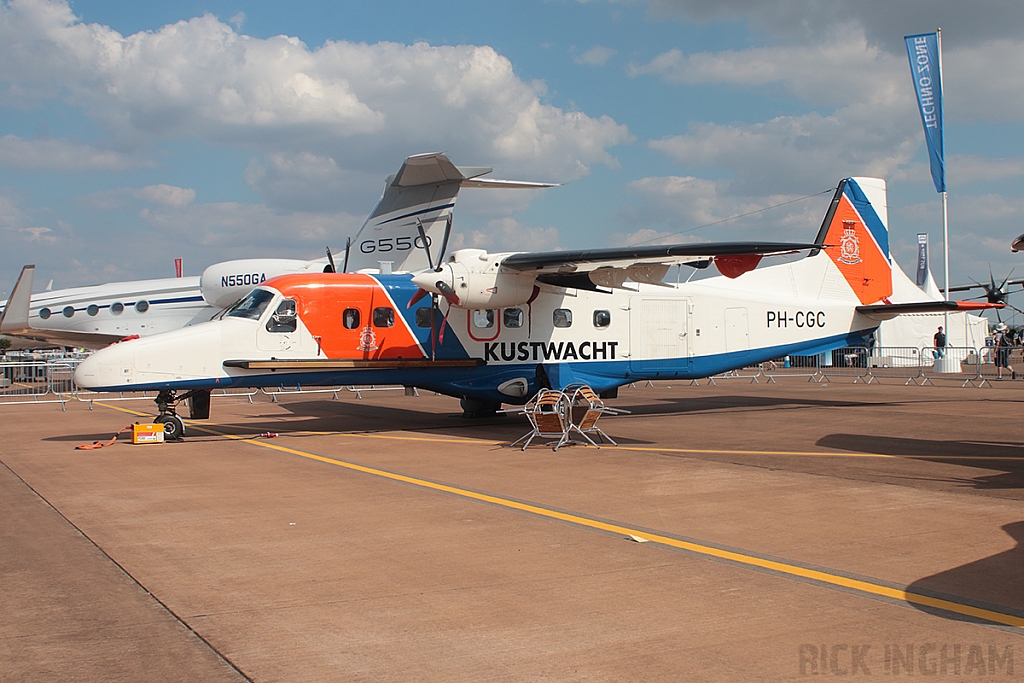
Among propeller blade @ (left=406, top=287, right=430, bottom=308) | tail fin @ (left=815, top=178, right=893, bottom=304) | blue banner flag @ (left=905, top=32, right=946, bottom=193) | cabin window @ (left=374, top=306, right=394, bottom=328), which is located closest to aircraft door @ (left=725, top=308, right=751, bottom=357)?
tail fin @ (left=815, top=178, right=893, bottom=304)

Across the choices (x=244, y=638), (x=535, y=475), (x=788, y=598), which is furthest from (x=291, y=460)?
(x=788, y=598)

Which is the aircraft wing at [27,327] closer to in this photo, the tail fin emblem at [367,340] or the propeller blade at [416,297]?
the tail fin emblem at [367,340]

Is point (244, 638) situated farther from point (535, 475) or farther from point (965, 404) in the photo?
point (965, 404)

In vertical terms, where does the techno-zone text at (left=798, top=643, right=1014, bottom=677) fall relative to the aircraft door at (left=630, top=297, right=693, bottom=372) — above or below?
below

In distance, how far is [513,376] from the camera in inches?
613

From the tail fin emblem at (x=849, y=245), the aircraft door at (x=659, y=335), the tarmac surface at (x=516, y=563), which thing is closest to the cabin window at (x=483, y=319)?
the aircraft door at (x=659, y=335)

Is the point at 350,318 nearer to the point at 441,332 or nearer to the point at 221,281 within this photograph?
the point at 441,332

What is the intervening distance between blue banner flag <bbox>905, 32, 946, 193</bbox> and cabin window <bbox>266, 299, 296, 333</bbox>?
79.5 ft

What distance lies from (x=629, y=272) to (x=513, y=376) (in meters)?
3.03

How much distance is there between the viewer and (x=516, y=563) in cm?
579

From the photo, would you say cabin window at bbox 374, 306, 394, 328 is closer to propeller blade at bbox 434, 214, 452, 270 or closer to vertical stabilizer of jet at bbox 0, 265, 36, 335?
propeller blade at bbox 434, 214, 452, 270

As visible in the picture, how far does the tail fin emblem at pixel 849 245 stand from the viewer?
62.6ft

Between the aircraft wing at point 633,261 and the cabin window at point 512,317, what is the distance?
0.81m

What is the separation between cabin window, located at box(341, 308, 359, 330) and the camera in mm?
14398
